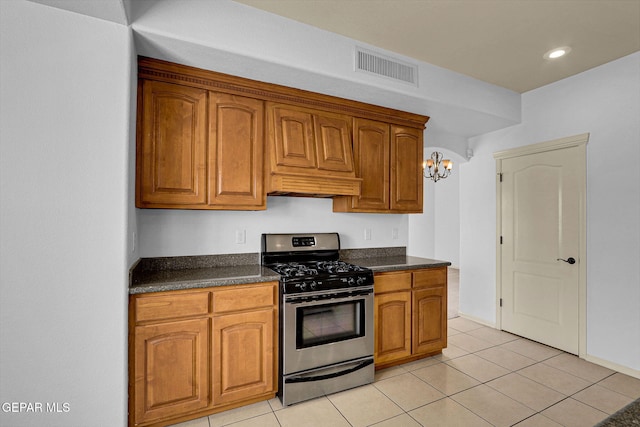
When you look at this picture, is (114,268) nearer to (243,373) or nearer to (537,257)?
(243,373)

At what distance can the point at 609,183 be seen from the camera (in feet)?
9.77

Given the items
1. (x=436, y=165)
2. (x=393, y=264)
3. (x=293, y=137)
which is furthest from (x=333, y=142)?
(x=436, y=165)

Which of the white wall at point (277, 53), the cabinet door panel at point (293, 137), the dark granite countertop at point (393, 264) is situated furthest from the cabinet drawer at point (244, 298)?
the white wall at point (277, 53)

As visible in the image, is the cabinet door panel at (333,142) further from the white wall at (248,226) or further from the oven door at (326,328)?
the oven door at (326,328)

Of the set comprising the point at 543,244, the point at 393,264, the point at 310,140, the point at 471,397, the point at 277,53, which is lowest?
the point at 471,397

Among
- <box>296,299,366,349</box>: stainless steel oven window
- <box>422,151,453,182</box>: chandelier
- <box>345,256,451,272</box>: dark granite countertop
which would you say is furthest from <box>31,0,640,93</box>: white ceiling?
<box>296,299,366,349</box>: stainless steel oven window

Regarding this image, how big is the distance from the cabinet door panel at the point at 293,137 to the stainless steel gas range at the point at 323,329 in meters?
0.84

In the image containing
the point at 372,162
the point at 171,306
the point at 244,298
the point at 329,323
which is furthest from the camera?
the point at 372,162

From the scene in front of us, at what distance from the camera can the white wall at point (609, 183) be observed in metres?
2.83

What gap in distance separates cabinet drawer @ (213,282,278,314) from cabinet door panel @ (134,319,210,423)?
0.52ft

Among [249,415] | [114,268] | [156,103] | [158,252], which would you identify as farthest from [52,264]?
[249,415]

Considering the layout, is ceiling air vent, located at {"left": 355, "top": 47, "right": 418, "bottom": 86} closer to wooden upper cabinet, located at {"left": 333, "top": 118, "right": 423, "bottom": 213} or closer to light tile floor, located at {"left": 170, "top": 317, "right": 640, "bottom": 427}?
wooden upper cabinet, located at {"left": 333, "top": 118, "right": 423, "bottom": 213}

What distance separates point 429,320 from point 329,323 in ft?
3.80

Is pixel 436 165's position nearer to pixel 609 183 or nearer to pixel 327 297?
pixel 609 183
